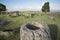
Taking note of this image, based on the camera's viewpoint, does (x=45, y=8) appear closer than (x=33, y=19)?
No

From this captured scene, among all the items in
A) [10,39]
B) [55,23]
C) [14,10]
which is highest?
[14,10]

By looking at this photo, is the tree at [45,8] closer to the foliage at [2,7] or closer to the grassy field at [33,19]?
the grassy field at [33,19]

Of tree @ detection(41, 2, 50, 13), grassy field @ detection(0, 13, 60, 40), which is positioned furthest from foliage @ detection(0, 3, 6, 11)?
tree @ detection(41, 2, 50, 13)

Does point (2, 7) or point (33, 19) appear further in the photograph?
point (2, 7)

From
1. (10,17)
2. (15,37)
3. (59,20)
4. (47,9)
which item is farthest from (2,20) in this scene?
(59,20)

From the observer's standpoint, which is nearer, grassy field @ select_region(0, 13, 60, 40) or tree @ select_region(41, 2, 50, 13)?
grassy field @ select_region(0, 13, 60, 40)

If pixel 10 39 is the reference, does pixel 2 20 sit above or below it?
above

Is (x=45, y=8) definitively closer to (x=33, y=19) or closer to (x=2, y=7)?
(x=33, y=19)

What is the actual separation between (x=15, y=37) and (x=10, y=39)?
0.14 m

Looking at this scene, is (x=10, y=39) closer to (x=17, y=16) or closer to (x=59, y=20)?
(x=17, y=16)

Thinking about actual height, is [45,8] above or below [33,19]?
above

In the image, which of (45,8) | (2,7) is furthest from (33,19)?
(2,7)

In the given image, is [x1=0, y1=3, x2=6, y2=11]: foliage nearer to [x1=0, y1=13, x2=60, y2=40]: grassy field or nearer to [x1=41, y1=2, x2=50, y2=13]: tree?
[x1=0, y1=13, x2=60, y2=40]: grassy field

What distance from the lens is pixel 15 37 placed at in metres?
2.91
